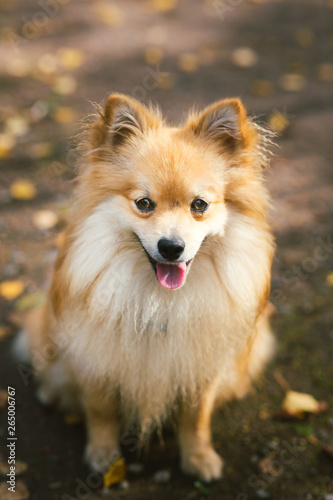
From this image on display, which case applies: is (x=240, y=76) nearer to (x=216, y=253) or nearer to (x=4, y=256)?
(x=4, y=256)

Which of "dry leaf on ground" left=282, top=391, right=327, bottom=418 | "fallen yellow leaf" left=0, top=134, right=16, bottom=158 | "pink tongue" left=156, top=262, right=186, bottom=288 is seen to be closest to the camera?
"pink tongue" left=156, top=262, right=186, bottom=288

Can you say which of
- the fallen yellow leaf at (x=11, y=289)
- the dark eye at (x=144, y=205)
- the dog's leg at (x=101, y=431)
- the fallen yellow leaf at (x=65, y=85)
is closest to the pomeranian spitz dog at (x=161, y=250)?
the dark eye at (x=144, y=205)

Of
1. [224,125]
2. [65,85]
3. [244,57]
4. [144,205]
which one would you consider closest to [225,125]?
[224,125]

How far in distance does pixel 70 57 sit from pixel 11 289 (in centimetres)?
353

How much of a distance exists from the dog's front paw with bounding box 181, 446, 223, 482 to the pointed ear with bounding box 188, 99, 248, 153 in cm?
162

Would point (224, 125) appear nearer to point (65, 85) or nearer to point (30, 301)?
point (30, 301)

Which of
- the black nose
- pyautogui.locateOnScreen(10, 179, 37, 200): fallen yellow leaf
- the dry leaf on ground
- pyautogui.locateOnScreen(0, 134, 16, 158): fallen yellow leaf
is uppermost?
the black nose

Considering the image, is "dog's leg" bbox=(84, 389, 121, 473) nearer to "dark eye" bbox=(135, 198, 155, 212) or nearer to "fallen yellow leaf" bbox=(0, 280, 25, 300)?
"dark eye" bbox=(135, 198, 155, 212)

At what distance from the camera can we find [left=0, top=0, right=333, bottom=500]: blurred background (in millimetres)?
2646

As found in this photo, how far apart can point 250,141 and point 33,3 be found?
18.3ft

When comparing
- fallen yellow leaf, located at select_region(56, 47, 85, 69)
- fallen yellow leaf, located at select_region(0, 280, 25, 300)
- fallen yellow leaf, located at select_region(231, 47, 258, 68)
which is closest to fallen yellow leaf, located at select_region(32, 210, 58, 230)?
fallen yellow leaf, located at select_region(0, 280, 25, 300)

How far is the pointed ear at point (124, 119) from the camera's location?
213 cm

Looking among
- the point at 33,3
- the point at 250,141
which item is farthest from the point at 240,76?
the point at 250,141

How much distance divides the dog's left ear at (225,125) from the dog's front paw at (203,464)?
1622mm
